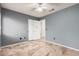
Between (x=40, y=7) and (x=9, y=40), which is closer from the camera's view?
(x=40, y=7)

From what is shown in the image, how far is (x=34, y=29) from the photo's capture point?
1543 millimetres

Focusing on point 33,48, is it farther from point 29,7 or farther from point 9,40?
point 29,7

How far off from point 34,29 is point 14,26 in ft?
1.27

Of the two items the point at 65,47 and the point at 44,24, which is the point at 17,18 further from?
the point at 65,47

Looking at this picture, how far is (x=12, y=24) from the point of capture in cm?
158

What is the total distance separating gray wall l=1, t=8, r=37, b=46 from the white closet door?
3.1 inches

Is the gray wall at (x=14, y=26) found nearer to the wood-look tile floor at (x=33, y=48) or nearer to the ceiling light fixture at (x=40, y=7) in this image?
the wood-look tile floor at (x=33, y=48)

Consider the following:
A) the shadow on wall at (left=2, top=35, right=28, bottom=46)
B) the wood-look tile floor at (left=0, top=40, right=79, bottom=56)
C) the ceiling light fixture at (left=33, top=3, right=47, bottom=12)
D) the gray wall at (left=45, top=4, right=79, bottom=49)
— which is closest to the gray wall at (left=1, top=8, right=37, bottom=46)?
the shadow on wall at (left=2, top=35, right=28, bottom=46)

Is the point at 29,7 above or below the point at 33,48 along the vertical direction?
above

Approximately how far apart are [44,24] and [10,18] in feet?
2.28

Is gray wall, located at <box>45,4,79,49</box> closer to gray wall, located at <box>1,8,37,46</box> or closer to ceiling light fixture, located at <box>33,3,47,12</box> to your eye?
ceiling light fixture, located at <box>33,3,47,12</box>

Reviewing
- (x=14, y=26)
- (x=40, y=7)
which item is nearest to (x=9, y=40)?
(x=14, y=26)

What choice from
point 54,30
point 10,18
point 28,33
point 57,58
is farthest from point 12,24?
point 57,58

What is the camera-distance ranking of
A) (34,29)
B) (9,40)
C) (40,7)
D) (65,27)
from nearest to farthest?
1. (40,7)
2. (34,29)
3. (9,40)
4. (65,27)
